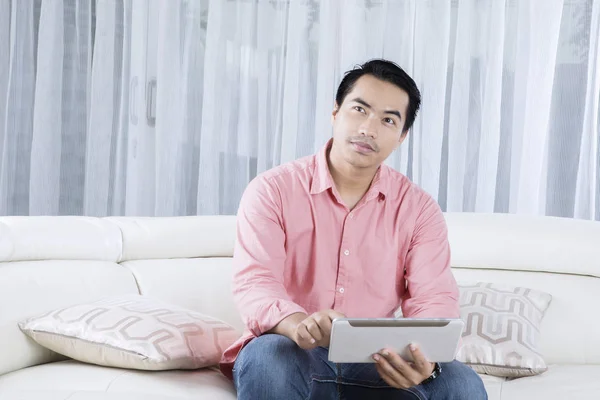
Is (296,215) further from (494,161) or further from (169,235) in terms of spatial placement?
(494,161)

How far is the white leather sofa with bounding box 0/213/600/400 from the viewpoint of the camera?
189cm

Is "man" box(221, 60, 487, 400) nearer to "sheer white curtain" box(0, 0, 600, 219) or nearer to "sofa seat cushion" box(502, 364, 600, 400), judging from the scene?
"sofa seat cushion" box(502, 364, 600, 400)

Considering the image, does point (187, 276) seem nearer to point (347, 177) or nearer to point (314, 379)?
Result: point (347, 177)

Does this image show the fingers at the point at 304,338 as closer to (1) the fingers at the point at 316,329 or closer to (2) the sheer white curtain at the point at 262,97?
(1) the fingers at the point at 316,329

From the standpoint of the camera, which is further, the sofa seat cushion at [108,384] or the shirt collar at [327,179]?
the shirt collar at [327,179]

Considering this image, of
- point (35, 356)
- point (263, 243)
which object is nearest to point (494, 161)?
point (263, 243)

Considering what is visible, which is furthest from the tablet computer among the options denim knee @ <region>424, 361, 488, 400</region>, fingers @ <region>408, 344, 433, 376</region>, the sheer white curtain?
the sheer white curtain

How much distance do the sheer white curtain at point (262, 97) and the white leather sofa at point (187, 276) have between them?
2.83 ft

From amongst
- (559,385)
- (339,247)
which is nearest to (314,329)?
(339,247)

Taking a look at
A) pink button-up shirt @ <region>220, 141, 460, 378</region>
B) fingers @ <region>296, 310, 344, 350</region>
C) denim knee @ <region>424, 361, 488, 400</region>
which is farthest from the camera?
pink button-up shirt @ <region>220, 141, 460, 378</region>

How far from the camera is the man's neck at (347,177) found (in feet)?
6.69

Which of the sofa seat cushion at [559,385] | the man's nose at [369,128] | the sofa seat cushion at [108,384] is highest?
the man's nose at [369,128]

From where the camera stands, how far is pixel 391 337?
1.54 m

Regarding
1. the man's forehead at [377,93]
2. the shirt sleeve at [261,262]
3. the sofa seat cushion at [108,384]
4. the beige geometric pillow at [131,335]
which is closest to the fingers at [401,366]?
the shirt sleeve at [261,262]
